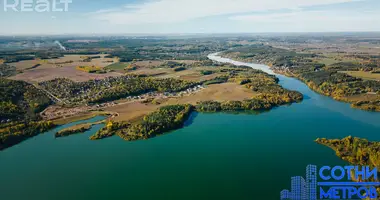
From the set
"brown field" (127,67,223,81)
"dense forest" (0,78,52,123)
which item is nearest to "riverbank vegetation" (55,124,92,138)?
"dense forest" (0,78,52,123)

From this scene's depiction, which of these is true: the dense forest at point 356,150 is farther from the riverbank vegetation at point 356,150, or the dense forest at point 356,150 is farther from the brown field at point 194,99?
the brown field at point 194,99

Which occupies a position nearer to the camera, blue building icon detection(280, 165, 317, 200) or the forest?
blue building icon detection(280, 165, 317, 200)

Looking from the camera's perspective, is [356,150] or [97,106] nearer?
[356,150]

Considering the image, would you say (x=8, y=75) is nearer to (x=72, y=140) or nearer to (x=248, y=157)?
(x=72, y=140)

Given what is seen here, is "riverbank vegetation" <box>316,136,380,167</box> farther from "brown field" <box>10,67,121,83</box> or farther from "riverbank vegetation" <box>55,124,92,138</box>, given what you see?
"brown field" <box>10,67,121,83</box>

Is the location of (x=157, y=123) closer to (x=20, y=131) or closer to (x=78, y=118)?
(x=78, y=118)

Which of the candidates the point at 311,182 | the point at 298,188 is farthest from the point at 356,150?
the point at 298,188

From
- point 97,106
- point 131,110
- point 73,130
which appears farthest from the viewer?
point 97,106

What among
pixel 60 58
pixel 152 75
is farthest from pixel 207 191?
pixel 60 58
